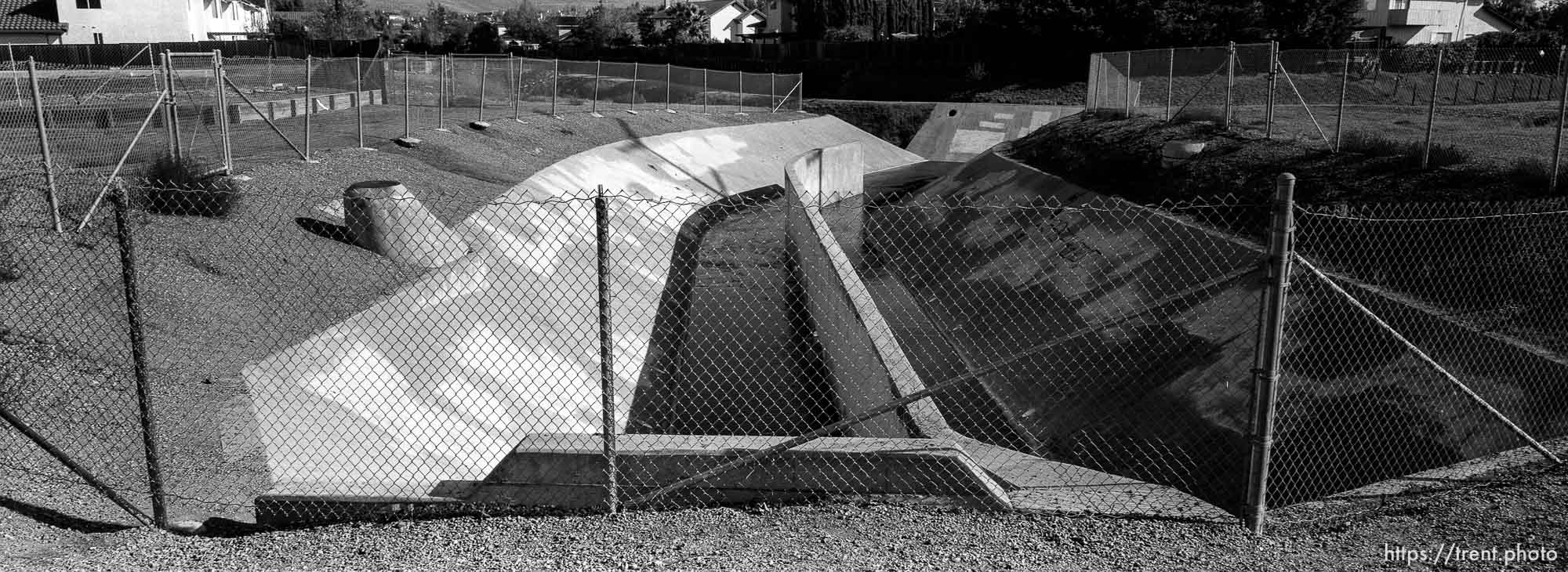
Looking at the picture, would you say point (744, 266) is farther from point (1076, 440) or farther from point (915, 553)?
point (915, 553)

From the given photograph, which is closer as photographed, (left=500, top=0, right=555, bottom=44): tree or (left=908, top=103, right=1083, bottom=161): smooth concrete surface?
(left=908, top=103, right=1083, bottom=161): smooth concrete surface

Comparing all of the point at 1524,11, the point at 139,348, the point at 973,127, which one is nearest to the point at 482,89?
the point at 139,348

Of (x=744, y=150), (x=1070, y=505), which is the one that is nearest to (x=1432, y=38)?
(x=744, y=150)

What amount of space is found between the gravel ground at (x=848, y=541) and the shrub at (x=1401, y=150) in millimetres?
12483

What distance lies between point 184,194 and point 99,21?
61.9 meters

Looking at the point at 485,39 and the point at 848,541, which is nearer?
the point at 848,541

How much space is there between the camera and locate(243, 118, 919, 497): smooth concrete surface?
356 inches

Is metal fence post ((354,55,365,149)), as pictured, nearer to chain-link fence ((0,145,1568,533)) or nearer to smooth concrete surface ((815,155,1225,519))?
chain-link fence ((0,145,1568,533))

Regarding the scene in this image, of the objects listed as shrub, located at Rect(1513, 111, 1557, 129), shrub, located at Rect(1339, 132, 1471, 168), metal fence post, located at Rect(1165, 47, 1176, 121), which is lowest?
shrub, located at Rect(1339, 132, 1471, 168)

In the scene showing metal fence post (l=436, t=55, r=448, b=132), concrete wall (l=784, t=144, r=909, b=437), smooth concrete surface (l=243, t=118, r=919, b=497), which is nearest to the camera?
smooth concrete surface (l=243, t=118, r=919, b=497)

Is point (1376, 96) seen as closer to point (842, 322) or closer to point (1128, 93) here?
point (1128, 93)

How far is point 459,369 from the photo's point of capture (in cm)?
1166

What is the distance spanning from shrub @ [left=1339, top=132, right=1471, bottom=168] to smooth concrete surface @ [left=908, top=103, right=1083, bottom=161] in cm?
1905

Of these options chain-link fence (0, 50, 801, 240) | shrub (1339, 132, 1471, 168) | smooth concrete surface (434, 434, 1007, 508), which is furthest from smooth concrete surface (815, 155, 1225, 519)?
shrub (1339, 132, 1471, 168)
